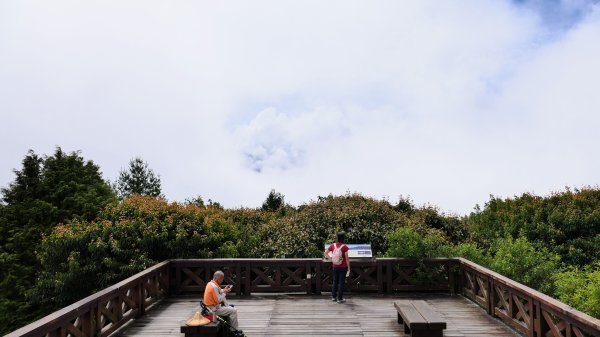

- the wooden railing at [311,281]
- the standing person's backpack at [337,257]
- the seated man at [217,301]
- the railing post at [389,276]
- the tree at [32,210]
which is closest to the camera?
the seated man at [217,301]

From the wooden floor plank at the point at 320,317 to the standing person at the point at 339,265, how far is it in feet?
0.87

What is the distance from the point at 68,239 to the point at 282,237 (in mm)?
7561

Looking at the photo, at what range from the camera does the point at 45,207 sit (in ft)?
Answer: 96.2

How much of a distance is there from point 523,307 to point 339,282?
13.2ft

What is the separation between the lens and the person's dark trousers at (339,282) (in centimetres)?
1111

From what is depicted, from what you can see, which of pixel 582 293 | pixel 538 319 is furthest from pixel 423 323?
pixel 582 293

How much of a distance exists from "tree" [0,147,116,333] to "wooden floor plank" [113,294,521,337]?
61.8 ft

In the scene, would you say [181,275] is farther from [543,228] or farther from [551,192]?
[551,192]

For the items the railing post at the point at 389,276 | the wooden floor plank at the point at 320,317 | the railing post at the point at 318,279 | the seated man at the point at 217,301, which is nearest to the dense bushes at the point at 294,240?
the railing post at the point at 389,276

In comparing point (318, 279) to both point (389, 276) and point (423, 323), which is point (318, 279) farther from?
point (423, 323)

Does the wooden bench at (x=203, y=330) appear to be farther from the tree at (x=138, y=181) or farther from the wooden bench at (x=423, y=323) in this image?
the tree at (x=138, y=181)

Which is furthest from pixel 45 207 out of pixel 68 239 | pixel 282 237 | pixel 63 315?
pixel 63 315

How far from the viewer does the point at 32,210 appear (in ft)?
95.2

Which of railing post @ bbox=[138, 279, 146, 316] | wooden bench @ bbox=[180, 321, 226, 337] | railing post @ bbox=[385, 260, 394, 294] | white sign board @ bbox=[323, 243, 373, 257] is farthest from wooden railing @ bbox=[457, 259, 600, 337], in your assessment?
railing post @ bbox=[138, 279, 146, 316]
